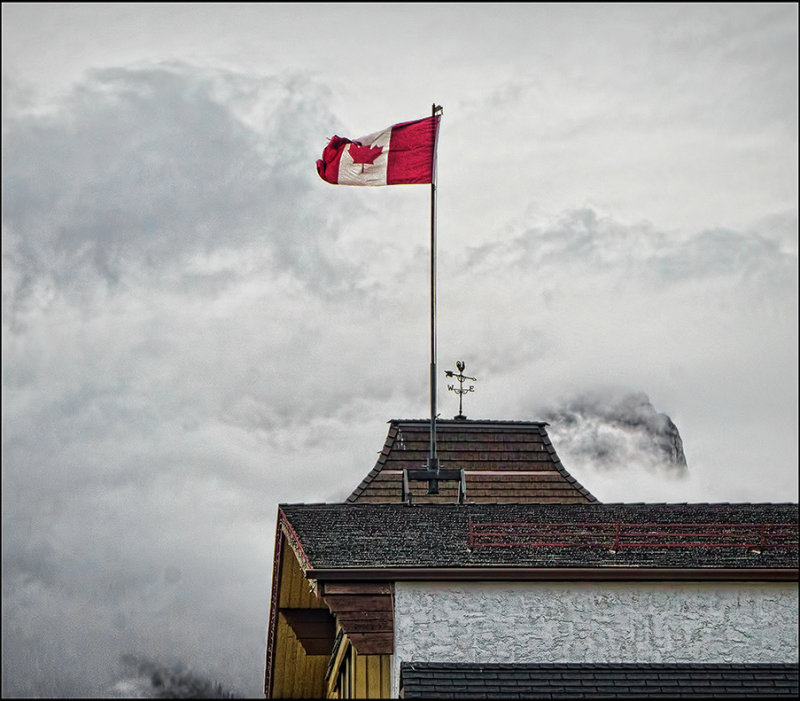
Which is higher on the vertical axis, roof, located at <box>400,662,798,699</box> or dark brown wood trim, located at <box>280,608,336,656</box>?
dark brown wood trim, located at <box>280,608,336,656</box>

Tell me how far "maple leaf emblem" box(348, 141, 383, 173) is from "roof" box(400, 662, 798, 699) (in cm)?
821

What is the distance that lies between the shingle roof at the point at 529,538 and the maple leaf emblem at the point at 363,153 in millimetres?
5397

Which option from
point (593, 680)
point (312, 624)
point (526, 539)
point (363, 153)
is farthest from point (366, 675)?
point (363, 153)

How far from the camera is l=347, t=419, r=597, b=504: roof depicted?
90.7 ft

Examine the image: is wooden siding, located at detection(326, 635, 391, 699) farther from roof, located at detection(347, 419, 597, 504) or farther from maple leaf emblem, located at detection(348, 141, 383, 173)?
roof, located at detection(347, 419, 597, 504)

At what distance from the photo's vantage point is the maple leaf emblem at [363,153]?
59.9ft

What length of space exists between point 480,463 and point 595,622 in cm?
1555

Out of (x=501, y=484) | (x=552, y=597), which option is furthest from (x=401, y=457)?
(x=552, y=597)

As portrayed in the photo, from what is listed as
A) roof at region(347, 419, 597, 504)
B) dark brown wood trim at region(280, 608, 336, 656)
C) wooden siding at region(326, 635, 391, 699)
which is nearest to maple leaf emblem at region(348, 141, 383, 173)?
dark brown wood trim at region(280, 608, 336, 656)

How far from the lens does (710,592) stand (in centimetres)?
1279

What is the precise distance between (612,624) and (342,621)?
262 centimetres

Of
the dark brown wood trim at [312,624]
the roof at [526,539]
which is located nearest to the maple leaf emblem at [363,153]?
the roof at [526,539]

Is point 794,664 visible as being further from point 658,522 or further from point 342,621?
point 342,621

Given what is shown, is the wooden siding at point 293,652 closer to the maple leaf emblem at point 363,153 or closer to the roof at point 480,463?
the maple leaf emblem at point 363,153
